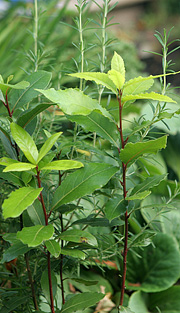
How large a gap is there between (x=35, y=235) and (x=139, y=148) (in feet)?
0.44

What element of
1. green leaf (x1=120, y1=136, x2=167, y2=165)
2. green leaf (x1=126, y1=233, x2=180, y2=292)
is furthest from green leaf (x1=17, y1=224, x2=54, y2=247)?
green leaf (x1=126, y1=233, x2=180, y2=292)

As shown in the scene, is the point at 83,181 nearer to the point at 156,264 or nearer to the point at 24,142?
the point at 24,142

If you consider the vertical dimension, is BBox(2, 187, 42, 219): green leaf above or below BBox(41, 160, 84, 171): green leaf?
below

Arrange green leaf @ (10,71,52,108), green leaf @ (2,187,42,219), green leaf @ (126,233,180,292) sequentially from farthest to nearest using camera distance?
green leaf @ (126,233,180,292) < green leaf @ (10,71,52,108) < green leaf @ (2,187,42,219)

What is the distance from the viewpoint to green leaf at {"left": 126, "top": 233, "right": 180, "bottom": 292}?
3.13 ft

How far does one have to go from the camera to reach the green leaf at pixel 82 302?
1.38 ft

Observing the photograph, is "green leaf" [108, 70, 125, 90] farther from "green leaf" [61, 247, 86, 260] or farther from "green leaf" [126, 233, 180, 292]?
"green leaf" [126, 233, 180, 292]

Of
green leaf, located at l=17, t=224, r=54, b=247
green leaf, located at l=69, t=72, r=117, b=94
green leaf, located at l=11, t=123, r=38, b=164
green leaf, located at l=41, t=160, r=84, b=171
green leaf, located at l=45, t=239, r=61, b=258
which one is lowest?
green leaf, located at l=45, t=239, r=61, b=258

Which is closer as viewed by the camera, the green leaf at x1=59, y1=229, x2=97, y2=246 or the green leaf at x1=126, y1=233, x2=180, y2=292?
the green leaf at x1=59, y1=229, x2=97, y2=246

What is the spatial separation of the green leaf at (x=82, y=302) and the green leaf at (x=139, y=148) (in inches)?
6.2

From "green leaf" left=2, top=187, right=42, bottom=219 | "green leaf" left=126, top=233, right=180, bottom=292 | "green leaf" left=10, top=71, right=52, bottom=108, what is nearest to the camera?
"green leaf" left=2, top=187, right=42, bottom=219

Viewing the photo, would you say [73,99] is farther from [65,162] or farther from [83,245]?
[83,245]

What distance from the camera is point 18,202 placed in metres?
0.34

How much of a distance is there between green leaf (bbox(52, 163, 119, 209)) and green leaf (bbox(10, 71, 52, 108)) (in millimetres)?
107
